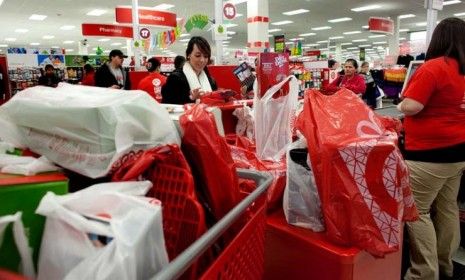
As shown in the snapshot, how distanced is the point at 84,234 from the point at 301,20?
18653 millimetres

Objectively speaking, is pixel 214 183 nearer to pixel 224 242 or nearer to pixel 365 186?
pixel 224 242

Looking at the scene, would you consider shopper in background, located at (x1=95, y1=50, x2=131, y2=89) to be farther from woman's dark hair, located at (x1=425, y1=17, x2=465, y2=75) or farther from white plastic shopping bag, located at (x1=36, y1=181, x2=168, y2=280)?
white plastic shopping bag, located at (x1=36, y1=181, x2=168, y2=280)

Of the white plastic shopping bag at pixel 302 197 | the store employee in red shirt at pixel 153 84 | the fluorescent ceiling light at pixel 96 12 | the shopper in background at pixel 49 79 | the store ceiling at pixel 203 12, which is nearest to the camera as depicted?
the white plastic shopping bag at pixel 302 197

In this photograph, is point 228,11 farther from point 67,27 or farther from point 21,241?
point 67,27

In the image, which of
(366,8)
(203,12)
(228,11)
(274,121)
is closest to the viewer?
(274,121)

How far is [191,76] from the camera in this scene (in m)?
3.17

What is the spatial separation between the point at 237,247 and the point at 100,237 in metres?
0.40

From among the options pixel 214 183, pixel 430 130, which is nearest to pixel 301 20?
pixel 430 130

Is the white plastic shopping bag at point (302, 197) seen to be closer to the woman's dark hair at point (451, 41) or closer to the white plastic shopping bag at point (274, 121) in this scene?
the white plastic shopping bag at point (274, 121)

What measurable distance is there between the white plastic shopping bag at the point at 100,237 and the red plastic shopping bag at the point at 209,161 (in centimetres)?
33

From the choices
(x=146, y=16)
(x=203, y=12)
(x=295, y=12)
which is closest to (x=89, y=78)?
(x=146, y=16)

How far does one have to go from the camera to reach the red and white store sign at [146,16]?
11.9 m

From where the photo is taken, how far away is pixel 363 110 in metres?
1.47

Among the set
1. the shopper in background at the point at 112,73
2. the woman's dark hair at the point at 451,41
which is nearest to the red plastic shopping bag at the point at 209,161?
the woman's dark hair at the point at 451,41
